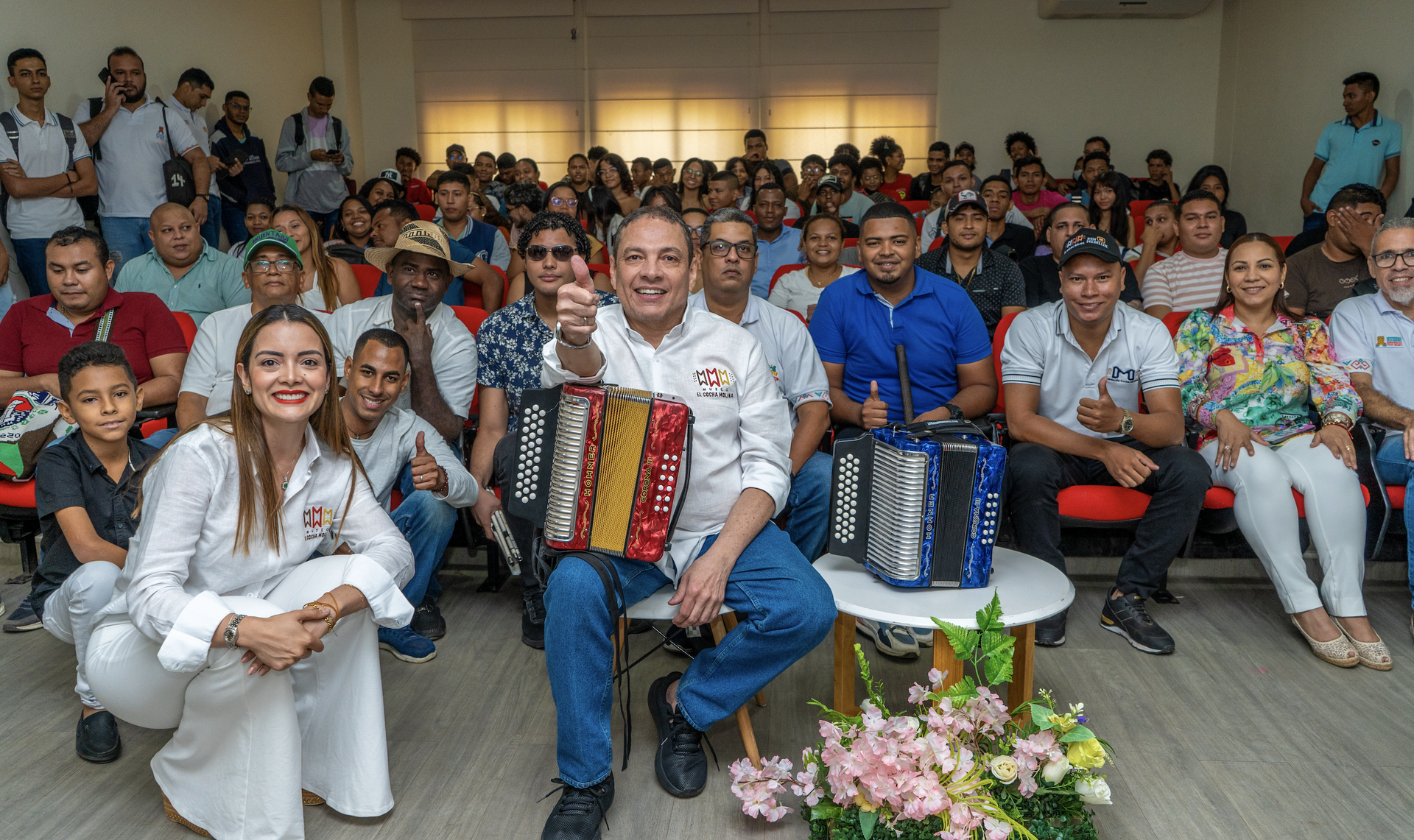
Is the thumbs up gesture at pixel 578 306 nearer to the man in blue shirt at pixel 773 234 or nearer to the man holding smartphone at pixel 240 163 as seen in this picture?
the man in blue shirt at pixel 773 234

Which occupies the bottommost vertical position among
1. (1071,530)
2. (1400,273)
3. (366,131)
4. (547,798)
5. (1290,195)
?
(547,798)

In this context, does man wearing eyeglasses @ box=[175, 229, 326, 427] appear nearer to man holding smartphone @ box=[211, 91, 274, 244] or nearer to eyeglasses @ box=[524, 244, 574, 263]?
eyeglasses @ box=[524, 244, 574, 263]

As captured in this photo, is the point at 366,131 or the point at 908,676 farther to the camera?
the point at 366,131

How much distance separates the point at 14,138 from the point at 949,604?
5167 millimetres

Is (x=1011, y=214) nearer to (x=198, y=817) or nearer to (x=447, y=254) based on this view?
(x=447, y=254)

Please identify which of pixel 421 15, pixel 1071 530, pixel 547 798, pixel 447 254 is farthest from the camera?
pixel 421 15

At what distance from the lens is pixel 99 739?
7.41ft

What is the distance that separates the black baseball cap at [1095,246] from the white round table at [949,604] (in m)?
1.04

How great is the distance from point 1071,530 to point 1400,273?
1316mm

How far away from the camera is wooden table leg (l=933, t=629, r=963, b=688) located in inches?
79.7

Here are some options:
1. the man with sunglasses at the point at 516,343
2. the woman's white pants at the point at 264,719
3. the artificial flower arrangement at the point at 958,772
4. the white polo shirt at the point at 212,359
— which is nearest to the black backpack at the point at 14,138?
the white polo shirt at the point at 212,359

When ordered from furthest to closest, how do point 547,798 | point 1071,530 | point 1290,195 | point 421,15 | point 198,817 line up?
point 421,15
point 1290,195
point 1071,530
point 547,798
point 198,817

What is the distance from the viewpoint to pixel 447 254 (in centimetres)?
337

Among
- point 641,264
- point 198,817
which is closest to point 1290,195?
point 641,264
